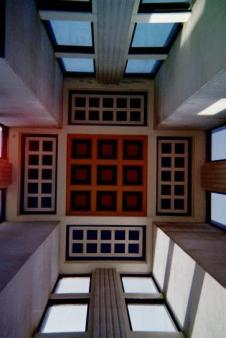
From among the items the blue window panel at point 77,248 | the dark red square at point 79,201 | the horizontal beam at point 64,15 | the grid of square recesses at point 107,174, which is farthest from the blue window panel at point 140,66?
the blue window panel at point 77,248

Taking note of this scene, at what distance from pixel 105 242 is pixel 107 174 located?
45.9 inches

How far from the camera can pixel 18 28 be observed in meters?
2.50

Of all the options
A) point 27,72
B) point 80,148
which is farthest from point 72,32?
point 80,148

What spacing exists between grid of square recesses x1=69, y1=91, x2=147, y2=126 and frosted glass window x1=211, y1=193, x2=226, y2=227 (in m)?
1.73

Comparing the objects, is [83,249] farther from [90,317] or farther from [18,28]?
[18,28]

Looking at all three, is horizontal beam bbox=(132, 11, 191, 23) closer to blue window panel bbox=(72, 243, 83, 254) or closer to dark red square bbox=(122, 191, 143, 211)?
dark red square bbox=(122, 191, 143, 211)

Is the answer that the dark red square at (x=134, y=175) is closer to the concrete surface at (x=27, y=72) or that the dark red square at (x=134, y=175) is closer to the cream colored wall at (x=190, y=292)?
the cream colored wall at (x=190, y=292)

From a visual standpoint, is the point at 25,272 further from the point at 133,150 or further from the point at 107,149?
the point at 133,150

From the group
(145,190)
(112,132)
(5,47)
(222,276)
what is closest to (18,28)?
(5,47)

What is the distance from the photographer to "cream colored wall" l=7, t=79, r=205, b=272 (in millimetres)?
5328

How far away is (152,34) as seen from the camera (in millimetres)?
3889

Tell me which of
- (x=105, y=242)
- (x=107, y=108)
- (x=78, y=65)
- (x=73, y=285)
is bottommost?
(x=73, y=285)

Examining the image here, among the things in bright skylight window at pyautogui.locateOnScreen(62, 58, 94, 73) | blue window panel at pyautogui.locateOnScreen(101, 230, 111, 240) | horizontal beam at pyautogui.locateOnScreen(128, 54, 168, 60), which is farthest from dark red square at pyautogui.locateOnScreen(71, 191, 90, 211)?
horizontal beam at pyautogui.locateOnScreen(128, 54, 168, 60)

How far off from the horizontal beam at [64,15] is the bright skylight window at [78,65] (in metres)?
1.38
